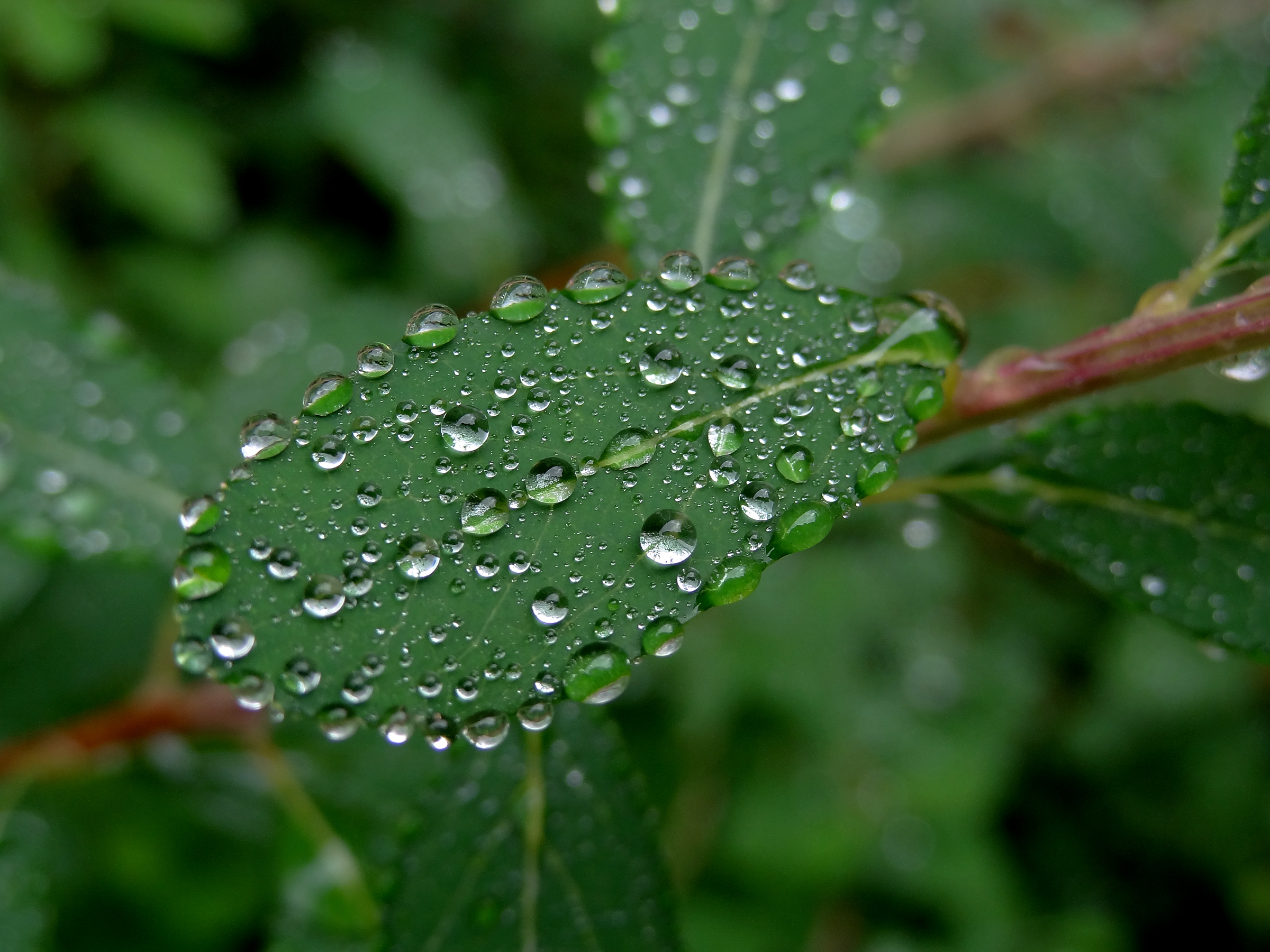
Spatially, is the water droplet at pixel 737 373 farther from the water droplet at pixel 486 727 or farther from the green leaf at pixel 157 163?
the green leaf at pixel 157 163

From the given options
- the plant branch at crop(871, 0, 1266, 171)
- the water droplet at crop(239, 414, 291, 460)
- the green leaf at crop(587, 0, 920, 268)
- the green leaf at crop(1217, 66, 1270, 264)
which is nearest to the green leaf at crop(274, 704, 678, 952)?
the water droplet at crop(239, 414, 291, 460)

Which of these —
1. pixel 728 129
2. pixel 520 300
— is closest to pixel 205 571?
pixel 520 300

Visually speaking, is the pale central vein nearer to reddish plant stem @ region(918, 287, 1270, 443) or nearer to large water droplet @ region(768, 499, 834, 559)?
reddish plant stem @ region(918, 287, 1270, 443)

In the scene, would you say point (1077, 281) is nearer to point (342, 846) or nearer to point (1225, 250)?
point (1225, 250)

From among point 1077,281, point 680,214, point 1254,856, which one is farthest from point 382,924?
point 1077,281

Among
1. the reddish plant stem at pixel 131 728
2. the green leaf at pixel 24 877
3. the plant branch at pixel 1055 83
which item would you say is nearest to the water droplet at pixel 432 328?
the reddish plant stem at pixel 131 728

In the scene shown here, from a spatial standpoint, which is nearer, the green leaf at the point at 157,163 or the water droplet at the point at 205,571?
the water droplet at the point at 205,571

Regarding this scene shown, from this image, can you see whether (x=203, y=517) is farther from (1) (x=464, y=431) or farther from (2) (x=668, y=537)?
(2) (x=668, y=537)
